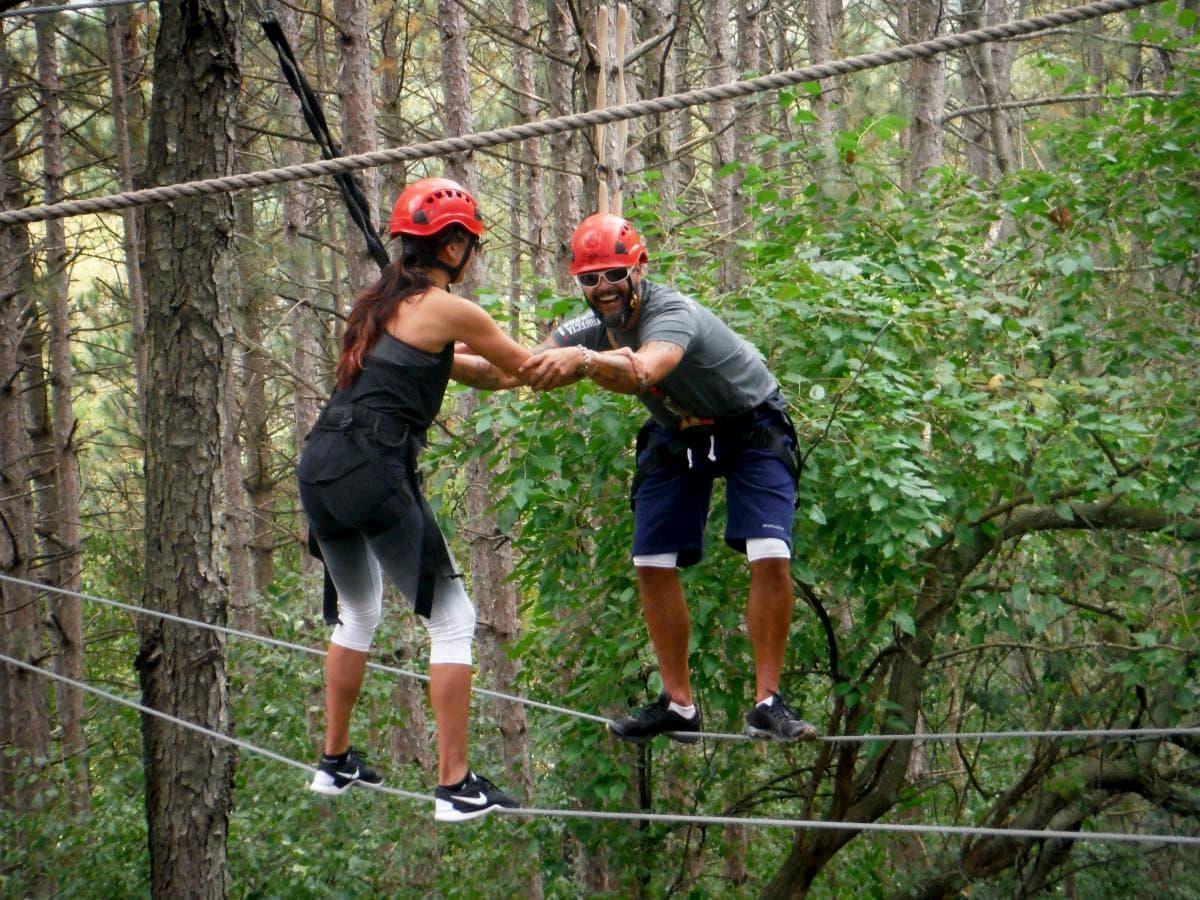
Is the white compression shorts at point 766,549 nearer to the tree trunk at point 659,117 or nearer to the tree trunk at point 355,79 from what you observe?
the tree trunk at point 659,117

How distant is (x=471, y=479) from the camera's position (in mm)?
10484

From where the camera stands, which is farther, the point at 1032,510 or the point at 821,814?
the point at 821,814

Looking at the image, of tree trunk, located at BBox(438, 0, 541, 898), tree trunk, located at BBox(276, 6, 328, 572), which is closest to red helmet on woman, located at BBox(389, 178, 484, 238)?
tree trunk, located at BBox(438, 0, 541, 898)

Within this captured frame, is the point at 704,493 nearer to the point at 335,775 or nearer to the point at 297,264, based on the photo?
the point at 335,775

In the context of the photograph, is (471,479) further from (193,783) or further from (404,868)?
(193,783)

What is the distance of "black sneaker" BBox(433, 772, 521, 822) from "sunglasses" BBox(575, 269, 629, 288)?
1.52m

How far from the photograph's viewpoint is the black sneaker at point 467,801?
3648mm

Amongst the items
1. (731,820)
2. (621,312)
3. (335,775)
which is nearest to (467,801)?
(335,775)

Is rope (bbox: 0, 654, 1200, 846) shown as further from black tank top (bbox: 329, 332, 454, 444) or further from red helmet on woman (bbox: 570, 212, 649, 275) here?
red helmet on woman (bbox: 570, 212, 649, 275)

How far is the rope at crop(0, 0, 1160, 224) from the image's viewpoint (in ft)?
10.9

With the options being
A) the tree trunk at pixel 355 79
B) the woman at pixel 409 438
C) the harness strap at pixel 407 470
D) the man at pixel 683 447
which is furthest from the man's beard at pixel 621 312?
the tree trunk at pixel 355 79

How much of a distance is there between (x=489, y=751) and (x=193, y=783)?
615cm

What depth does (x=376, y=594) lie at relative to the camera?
3.77m

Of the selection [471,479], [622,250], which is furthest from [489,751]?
[622,250]
